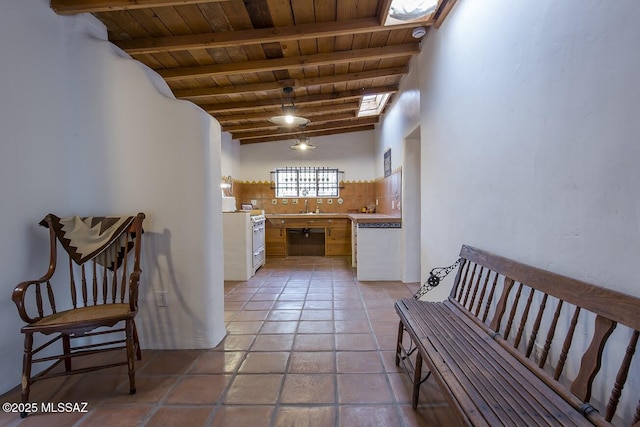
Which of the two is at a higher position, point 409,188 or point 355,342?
point 409,188

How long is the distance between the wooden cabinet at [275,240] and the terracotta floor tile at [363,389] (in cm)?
412

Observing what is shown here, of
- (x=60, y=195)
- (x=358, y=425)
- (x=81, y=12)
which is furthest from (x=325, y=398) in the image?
(x=81, y=12)

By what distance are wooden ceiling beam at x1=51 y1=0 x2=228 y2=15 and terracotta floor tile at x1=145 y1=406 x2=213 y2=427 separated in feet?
7.85

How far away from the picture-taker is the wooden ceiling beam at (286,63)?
118 inches

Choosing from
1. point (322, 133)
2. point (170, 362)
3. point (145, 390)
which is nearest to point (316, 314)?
point (170, 362)

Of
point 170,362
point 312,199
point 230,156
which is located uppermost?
point 230,156

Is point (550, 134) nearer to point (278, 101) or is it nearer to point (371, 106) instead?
point (278, 101)

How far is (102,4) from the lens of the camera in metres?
1.92

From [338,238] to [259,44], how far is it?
3.79 metres

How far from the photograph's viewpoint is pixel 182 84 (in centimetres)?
346

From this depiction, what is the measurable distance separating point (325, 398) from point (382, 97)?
4.57m

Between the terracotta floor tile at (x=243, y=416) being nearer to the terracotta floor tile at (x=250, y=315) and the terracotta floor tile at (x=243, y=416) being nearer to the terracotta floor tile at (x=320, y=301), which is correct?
the terracotta floor tile at (x=250, y=315)

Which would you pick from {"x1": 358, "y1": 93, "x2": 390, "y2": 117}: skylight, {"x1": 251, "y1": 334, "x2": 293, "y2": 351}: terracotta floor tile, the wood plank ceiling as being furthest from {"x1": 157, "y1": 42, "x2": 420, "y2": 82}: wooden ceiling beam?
{"x1": 251, "y1": 334, "x2": 293, "y2": 351}: terracotta floor tile

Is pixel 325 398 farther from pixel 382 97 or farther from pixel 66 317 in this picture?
pixel 382 97
